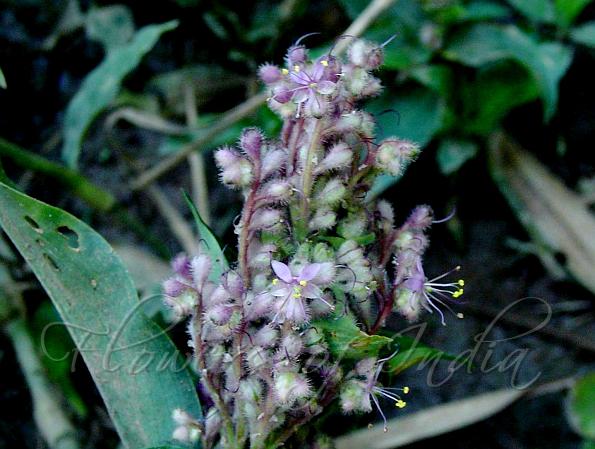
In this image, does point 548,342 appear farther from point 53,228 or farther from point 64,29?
point 64,29

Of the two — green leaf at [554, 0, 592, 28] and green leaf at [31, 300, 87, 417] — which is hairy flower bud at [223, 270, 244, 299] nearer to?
green leaf at [31, 300, 87, 417]

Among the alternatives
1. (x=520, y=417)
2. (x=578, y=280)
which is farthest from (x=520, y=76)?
(x=520, y=417)

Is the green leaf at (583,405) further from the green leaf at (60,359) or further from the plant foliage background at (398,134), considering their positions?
the green leaf at (60,359)

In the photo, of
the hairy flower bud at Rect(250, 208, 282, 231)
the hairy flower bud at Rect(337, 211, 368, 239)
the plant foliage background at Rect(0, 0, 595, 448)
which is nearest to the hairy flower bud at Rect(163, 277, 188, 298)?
the hairy flower bud at Rect(250, 208, 282, 231)

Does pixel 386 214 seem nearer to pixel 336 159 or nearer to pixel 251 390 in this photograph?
pixel 336 159

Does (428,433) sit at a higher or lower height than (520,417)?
higher

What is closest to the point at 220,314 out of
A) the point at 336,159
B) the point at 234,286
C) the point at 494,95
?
the point at 234,286
